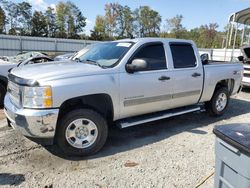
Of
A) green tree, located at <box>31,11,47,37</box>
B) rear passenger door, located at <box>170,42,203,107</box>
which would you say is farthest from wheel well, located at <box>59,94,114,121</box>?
green tree, located at <box>31,11,47,37</box>

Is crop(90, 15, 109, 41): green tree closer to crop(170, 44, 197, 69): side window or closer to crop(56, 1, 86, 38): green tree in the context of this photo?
crop(56, 1, 86, 38): green tree

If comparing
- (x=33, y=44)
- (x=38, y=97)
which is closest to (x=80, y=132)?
(x=38, y=97)

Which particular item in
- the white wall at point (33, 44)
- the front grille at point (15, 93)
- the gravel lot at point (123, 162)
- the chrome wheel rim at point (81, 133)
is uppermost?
the white wall at point (33, 44)

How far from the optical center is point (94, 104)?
4.40 meters

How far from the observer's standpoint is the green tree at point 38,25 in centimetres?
5309

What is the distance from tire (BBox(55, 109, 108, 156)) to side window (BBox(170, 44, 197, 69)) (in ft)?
6.79

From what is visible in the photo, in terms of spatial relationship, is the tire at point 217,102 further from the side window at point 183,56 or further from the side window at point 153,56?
the side window at point 153,56

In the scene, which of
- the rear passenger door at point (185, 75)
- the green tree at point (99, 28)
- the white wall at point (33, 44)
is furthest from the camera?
the green tree at point (99, 28)

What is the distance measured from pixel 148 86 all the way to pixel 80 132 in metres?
1.47

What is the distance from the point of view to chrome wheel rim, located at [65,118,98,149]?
4070 mm

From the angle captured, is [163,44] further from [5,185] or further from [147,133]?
[5,185]

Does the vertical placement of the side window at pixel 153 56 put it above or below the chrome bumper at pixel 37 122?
above

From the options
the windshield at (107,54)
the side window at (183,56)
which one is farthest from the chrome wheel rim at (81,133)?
the side window at (183,56)

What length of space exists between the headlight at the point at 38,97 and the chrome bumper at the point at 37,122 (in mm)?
84
